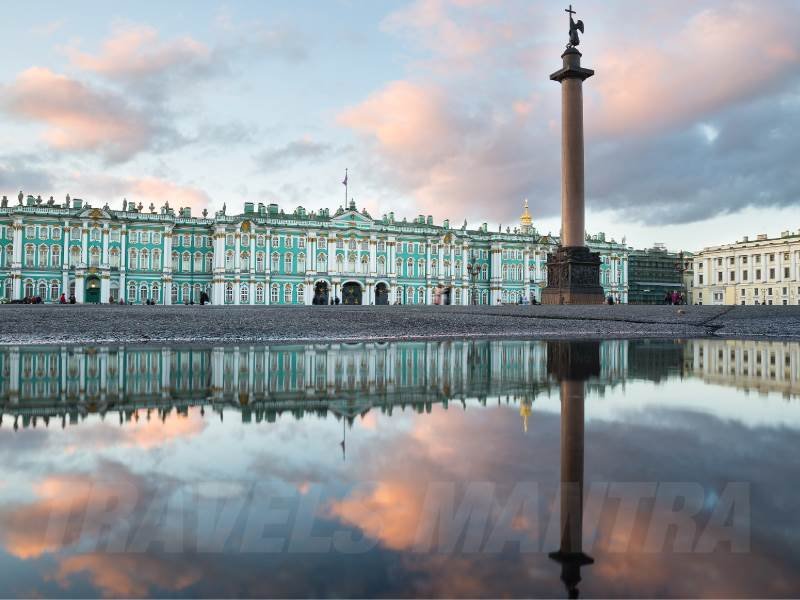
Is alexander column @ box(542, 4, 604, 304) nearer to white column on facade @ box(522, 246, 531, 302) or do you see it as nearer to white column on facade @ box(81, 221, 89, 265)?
white column on facade @ box(522, 246, 531, 302)

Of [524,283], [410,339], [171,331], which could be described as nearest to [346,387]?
[410,339]

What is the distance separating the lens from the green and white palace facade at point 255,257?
202 feet

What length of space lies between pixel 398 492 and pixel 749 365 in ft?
24.7

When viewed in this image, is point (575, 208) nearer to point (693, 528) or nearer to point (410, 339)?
point (410, 339)

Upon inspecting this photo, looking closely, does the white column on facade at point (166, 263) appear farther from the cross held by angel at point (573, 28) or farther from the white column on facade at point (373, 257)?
the cross held by angel at point (573, 28)

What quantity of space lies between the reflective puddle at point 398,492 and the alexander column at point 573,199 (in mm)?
25051

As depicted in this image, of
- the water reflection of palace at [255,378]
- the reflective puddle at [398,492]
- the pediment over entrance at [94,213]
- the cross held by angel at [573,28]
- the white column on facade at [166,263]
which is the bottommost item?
the reflective puddle at [398,492]

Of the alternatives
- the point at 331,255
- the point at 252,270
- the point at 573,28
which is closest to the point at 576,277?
the point at 573,28

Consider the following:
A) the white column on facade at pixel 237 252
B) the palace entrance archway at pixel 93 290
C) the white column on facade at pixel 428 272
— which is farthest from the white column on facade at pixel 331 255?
the palace entrance archway at pixel 93 290

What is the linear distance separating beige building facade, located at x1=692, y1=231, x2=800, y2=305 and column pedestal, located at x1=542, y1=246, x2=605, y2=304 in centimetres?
6578

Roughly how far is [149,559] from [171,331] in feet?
42.3

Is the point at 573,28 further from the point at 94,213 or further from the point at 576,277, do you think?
the point at 94,213

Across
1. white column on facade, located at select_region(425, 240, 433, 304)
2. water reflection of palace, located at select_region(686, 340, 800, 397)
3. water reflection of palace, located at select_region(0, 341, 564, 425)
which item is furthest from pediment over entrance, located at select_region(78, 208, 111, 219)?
water reflection of palace, located at select_region(686, 340, 800, 397)

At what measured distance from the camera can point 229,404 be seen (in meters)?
5.33
